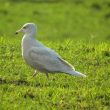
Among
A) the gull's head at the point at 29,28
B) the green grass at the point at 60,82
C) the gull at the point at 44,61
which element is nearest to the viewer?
the green grass at the point at 60,82

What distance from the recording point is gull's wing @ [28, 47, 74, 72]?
41.9 feet

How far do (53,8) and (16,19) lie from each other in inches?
130

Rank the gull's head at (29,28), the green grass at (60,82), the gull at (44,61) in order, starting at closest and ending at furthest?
1. the green grass at (60,82)
2. the gull at (44,61)
3. the gull's head at (29,28)

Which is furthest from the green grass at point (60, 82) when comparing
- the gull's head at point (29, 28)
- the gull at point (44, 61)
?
the gull's head at point (29, 28)

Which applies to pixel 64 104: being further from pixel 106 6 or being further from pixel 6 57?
pixel 106 6

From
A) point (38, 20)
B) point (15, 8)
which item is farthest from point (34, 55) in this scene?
point (15, 8)

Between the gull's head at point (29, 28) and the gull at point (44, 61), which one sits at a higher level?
the gull's head at point (29, 28)

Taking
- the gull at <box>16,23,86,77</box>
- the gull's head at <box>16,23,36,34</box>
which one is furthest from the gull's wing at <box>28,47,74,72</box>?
the gull's head at <box>16,23,36,34</box>

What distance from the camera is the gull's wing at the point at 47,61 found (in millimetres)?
12758

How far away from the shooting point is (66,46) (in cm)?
1579

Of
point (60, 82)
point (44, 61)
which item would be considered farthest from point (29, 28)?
point (60, 82)

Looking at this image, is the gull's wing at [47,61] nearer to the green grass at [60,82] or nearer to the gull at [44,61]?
the gull at [44,61]

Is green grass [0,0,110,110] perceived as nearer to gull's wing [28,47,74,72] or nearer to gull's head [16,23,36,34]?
gull's wing [28,47,74,72]

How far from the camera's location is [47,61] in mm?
12844
